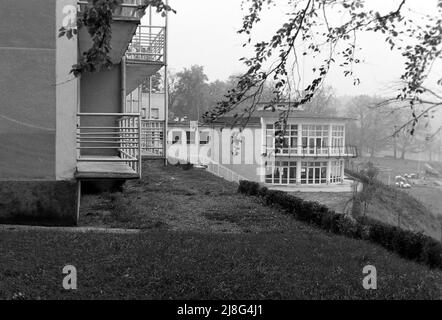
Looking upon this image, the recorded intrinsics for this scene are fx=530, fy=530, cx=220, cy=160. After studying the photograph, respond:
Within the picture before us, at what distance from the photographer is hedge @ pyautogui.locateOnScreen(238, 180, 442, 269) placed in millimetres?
10148

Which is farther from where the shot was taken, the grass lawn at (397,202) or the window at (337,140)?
the window at (337,140)

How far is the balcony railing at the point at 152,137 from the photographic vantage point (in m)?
17.2

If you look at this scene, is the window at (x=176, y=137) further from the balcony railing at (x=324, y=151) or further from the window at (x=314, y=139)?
the window at (x=314, y=139)

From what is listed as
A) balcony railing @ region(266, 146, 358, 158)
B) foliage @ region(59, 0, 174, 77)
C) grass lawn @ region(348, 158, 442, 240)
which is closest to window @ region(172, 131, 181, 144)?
balcony railing @ region(266, 146, 358, 158)

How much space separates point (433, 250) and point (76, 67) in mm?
7970

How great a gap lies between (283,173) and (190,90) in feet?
39.6

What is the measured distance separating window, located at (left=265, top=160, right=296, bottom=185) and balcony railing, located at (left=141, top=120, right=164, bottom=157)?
26.9 meters

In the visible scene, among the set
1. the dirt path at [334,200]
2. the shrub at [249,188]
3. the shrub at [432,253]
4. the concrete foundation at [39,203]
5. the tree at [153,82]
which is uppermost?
the tree at [153,82]

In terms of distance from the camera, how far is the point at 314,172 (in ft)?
159

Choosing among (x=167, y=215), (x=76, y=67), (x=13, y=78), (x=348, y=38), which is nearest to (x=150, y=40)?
(x=167, y=215)

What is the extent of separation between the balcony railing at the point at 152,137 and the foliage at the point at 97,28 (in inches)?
467

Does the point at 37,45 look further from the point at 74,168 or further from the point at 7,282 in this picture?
the point at 7,282

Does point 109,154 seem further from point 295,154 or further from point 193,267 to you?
point 295,154

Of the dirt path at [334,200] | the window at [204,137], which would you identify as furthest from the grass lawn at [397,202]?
the window at [204,137]
